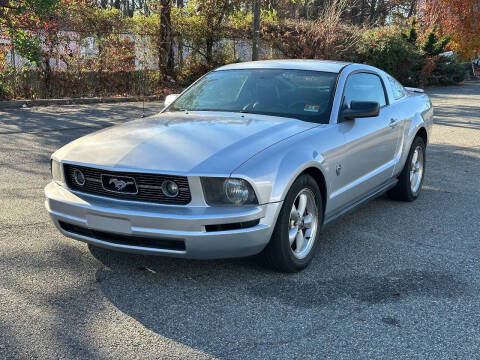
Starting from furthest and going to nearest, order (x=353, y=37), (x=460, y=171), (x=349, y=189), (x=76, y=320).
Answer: (x=353, y=37) < (x=460, y=171) < (x=349, y=189) < (x=76, y=320)

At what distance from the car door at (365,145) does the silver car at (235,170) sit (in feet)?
0.06

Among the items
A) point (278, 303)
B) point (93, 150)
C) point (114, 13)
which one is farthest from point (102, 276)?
point (114, 13)

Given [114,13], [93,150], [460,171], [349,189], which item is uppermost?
[114,13]

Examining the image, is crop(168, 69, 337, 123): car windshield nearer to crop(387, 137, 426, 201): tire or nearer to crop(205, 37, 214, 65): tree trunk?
crop(387, 137, 426, 201): tire

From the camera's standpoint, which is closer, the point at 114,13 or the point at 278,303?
the point at 278,303

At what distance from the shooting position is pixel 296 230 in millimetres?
4105

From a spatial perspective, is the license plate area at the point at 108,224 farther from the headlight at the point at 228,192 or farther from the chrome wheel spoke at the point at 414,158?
the chrome wheel spoke at the point at 414,158

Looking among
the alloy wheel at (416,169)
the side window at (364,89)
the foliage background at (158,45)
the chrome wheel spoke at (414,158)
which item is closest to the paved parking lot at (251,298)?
the alloy wheel at (416,169)

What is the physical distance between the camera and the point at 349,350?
10.1 ft

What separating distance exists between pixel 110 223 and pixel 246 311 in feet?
3.45

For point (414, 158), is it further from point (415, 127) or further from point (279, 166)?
point (279, 166)

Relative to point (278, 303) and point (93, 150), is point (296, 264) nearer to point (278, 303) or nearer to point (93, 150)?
point (278, 303)

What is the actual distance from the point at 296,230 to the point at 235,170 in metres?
0.82

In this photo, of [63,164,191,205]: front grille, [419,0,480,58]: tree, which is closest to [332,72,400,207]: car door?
[63,164,191,205]: front grille
